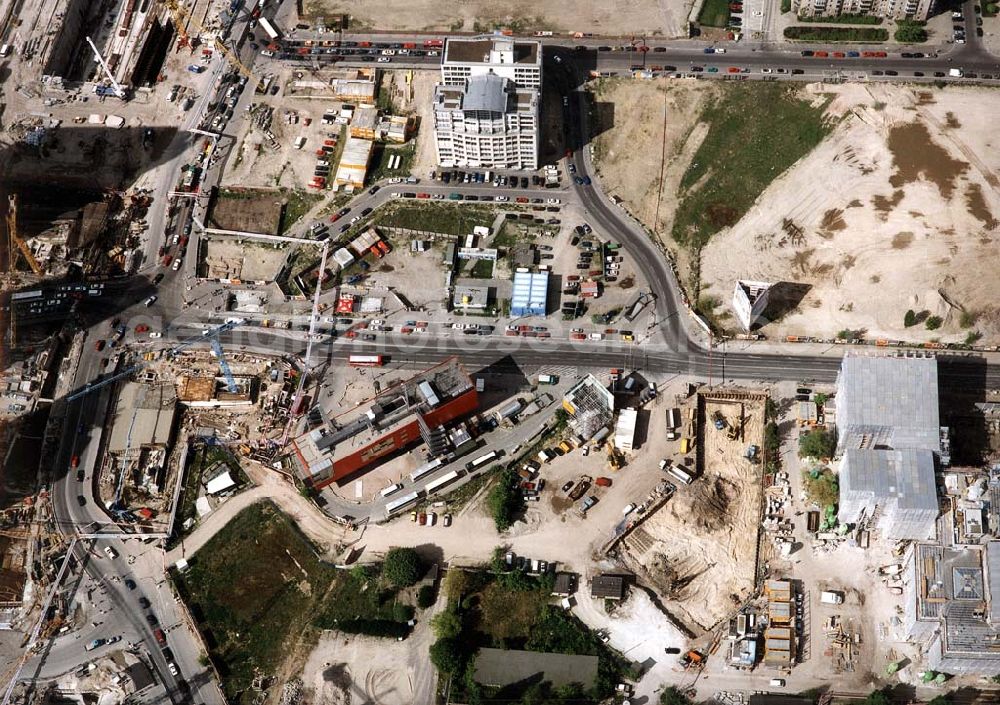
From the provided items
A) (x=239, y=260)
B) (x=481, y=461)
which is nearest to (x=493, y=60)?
(x=239, y=260)

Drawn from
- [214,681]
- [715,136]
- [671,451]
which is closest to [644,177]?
[715,136]

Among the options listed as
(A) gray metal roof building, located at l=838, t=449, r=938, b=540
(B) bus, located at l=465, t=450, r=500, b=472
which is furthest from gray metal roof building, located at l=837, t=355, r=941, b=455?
(B) bus, located at l=465, t=450, r=500, b=472

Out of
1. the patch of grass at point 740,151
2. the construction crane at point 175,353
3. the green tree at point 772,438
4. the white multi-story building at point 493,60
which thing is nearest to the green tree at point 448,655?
the green tree at point 772,438

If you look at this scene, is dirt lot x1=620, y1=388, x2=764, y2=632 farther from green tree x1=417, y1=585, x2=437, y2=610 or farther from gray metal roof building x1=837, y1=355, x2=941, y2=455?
green tree x1=417, y1=585, x2=437, y2=610

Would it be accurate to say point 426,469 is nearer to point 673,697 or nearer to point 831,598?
point 673,697

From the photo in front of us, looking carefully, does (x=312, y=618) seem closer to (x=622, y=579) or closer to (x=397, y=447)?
(x=397, y=447)

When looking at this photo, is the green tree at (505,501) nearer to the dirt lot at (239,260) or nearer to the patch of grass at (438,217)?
the patch of grass at (438,217)
